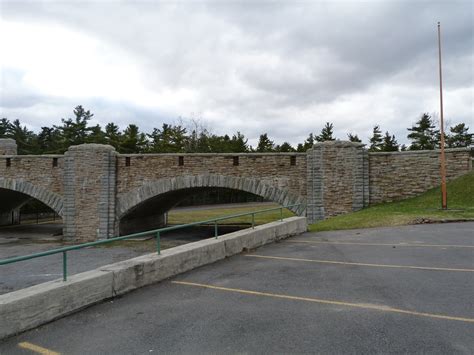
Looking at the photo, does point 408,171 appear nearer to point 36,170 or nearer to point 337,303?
point 337,303

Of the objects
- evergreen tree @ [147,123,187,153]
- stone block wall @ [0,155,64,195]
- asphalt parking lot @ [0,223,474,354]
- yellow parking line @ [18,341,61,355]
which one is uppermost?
evergreen tree @ [147,123,187,153]

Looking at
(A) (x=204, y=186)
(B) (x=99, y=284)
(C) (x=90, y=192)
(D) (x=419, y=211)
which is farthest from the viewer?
(C) (x=90, y=192)

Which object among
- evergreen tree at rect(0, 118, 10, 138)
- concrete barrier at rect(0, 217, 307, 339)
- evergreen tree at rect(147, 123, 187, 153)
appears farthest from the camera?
evergreen tree at rect(0, 118, 10, 138)

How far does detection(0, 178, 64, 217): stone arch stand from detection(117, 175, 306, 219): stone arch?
489 cm

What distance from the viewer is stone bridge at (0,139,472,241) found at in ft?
64.8

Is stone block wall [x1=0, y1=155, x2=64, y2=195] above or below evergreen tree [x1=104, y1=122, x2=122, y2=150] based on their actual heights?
below

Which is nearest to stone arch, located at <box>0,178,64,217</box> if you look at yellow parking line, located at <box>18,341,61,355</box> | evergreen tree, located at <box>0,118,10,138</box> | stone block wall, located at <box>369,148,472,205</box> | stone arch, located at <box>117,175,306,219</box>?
stone arch, located at <box>117,175,306,219</box>

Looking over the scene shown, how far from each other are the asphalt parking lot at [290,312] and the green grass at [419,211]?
5836mm

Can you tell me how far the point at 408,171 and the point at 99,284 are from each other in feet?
59.1

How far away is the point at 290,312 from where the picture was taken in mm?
5172

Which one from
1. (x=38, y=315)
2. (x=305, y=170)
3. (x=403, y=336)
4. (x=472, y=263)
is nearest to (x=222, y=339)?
(x=403, y=336)

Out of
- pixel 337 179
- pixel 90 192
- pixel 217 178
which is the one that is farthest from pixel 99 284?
pixel 90 192

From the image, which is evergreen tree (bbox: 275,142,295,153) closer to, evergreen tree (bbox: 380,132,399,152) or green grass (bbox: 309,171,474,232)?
evergreen tree (bbox: 380,132,399,152)

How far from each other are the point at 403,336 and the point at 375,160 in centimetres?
1711
